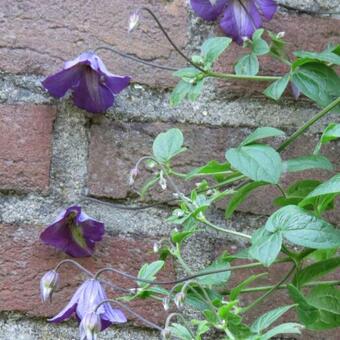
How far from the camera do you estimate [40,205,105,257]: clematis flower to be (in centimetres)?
77

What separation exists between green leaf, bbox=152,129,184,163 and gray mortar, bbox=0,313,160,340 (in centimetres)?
16

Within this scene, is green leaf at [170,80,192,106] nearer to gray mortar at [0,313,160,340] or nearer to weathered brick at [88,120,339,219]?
weathered brick at [88,120,339,219]

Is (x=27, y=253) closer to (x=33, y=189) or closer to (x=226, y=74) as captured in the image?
(x=33, y=189)

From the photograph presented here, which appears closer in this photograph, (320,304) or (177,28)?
(320,304)

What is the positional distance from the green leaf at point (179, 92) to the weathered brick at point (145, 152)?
2.2 inches

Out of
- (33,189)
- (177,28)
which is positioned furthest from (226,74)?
(33,189)

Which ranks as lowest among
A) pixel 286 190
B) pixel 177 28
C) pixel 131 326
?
pixel 131 326

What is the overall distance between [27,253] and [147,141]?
15cm

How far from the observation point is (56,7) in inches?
32.9

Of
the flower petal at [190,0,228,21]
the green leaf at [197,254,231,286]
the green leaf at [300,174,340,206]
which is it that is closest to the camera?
the green leaf at [300,174,340,206]

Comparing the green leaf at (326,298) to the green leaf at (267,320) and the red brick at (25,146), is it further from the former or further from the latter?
the red brick at (25,146)

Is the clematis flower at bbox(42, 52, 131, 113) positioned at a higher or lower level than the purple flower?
higher

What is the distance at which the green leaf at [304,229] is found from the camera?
63cm

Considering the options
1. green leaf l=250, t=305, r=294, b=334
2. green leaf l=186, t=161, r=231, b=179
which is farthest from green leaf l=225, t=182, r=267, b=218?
green leaf l=250, t=305, r=294, b=334
